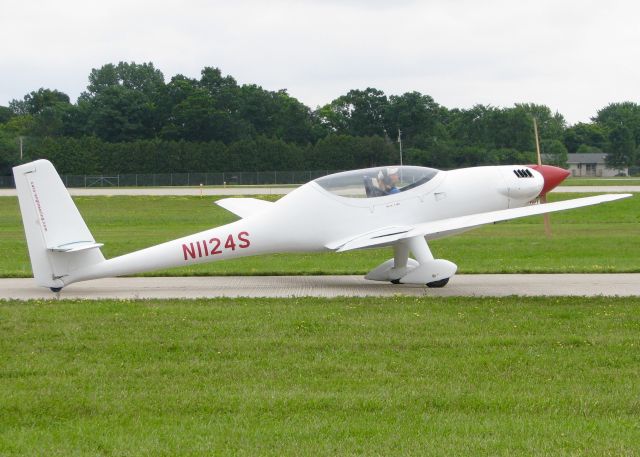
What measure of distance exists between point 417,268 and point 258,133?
8310 centimetres

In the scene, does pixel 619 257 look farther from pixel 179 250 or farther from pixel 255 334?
pixel 255 334

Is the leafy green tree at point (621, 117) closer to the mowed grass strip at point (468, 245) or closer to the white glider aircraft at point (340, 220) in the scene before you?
the mowed grass strip at point (468, 245)

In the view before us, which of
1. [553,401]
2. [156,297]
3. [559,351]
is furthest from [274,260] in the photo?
[553,401]

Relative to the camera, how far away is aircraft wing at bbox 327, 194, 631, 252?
1559cm

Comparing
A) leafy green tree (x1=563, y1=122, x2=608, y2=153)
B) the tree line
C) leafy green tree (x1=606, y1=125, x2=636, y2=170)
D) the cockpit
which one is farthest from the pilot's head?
leafy green tree (x1=563, y1=122, x2=608, y2=153)

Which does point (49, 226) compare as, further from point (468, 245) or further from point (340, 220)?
point (468, 245)

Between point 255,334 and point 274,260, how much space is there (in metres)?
10.5

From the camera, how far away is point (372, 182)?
1642cm

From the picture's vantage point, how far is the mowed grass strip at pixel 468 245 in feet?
63.8

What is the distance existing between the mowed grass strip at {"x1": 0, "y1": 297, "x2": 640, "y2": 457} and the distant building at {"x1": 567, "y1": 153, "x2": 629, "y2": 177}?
99.9 meters

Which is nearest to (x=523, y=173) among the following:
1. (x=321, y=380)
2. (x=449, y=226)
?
(x=449, y=226)

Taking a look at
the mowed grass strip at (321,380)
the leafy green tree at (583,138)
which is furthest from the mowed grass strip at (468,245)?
the leafy green tree at (583,138)

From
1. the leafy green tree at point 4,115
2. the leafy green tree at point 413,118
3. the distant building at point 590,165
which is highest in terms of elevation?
the leafy green tree at point 4,115

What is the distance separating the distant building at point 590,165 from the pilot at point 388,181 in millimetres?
95758
